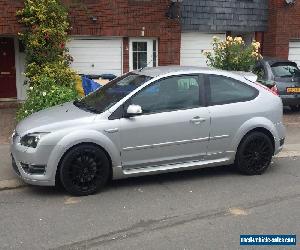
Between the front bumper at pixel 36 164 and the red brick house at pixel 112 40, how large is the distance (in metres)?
7.83

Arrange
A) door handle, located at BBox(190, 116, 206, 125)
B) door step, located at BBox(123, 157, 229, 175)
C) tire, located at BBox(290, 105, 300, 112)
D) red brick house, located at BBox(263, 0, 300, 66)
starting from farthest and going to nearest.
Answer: red brick house, located at BBox(263, 0, 300, 66)
tire, located at BBox(290, 105, 300, 112)
door handle, located at BBox(190, 116, 206, 125)
door step, located at BBox(123, 157, 229, 175)

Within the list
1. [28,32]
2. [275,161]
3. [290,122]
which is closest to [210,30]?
[290,122]

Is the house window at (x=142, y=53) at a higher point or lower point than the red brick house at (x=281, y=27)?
lower

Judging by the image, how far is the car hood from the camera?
5.41 metres

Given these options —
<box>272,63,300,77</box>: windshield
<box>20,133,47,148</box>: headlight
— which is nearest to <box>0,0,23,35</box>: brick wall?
<box>272,63,300,77</box>: windshield

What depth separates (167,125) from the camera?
19.1 feet

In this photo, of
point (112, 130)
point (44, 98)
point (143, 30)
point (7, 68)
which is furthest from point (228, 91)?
point (7, 68)

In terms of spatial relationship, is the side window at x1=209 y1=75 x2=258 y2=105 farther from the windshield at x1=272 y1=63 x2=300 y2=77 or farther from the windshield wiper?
the windshield at x1=272 y1=63 x2=300 y2=77

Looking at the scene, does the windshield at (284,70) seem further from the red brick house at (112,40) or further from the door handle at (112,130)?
the door handle at (112,130)

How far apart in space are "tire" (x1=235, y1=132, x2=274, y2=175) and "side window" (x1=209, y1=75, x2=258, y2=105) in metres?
0.57

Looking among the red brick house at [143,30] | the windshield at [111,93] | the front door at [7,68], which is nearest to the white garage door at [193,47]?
the red brick house at [143,30]

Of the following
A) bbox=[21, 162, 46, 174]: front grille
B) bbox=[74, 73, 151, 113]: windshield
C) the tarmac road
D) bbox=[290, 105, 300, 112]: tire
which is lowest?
the tarmac road

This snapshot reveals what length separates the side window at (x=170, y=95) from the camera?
5.84m

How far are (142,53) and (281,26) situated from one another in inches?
218
